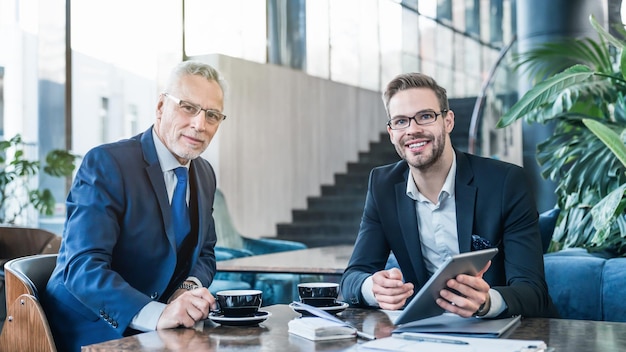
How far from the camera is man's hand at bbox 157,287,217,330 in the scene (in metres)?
1.65

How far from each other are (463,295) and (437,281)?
0.43ft

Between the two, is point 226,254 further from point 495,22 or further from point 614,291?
point 495,22

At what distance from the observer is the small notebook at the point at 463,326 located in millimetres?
1508

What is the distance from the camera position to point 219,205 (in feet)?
20.4

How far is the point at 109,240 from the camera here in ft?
6.25

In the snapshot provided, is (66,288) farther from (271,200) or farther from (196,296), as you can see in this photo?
(271,200)

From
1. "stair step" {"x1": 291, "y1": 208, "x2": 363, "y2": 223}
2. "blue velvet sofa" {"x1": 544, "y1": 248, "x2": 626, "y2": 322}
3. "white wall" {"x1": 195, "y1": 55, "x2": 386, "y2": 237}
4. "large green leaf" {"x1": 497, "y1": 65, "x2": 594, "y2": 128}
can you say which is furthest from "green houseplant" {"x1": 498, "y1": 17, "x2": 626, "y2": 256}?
"stair step" {"x1": 291, "y1": 208, "x2": 363, "y2": 223}

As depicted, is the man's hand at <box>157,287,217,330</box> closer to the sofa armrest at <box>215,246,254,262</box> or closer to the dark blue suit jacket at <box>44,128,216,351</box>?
the dark blue suit jacket at <box>44,128,216,351</box>

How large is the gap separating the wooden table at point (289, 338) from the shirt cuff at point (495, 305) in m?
0.06

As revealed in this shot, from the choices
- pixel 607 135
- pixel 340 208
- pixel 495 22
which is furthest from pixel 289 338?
pixel 495 22

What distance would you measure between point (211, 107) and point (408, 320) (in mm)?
798

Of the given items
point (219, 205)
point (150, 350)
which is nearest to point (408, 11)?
point (219, 205)

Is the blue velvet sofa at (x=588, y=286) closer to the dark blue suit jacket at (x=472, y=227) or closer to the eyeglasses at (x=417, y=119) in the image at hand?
the dark blue suit jacket at (x=472, y=227)

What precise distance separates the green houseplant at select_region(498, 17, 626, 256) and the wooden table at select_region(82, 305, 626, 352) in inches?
60.6
